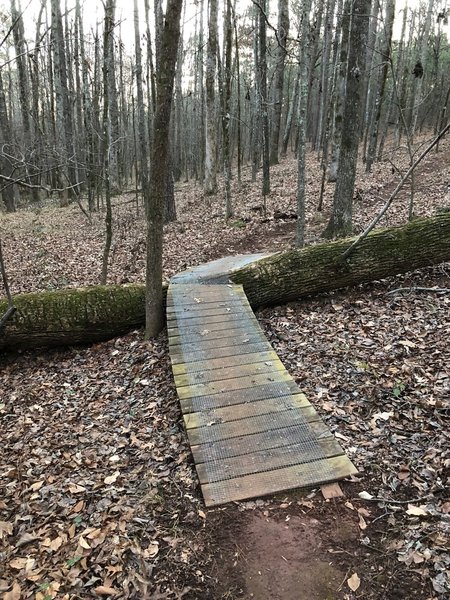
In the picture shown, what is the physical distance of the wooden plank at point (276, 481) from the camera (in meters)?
3.69

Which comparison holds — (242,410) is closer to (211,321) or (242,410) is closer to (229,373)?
(229,373)

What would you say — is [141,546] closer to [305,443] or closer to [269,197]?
[305,443]

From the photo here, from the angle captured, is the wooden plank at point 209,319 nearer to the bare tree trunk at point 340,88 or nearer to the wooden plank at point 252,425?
the wooden plank at point 252,425

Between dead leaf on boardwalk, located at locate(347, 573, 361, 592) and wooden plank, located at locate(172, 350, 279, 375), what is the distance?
2794 millimetres

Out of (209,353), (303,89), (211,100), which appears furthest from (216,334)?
(211,100)

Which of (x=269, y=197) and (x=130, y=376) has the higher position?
(x=269, y=197)

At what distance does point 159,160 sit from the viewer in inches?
230

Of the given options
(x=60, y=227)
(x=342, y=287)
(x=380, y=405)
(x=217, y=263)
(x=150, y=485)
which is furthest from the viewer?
(x=60, y=227)

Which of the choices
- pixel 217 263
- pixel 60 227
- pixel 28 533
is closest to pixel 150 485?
pixel 28 533

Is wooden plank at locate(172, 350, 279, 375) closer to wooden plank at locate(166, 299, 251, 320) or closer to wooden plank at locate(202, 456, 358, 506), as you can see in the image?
wooden plank at locate(166, 299, 251, 320)

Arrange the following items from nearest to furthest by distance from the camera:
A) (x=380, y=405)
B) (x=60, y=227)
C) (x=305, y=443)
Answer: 1. (x=305, y=443)
2. (x=380, y=405)
3. (x=60, y=227)

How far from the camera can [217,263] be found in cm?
906

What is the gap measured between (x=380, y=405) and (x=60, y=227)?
630 inches

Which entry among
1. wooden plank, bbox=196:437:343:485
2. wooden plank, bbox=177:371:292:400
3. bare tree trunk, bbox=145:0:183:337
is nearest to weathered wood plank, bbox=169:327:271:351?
wooden plank, bbox=177:371:292:400
